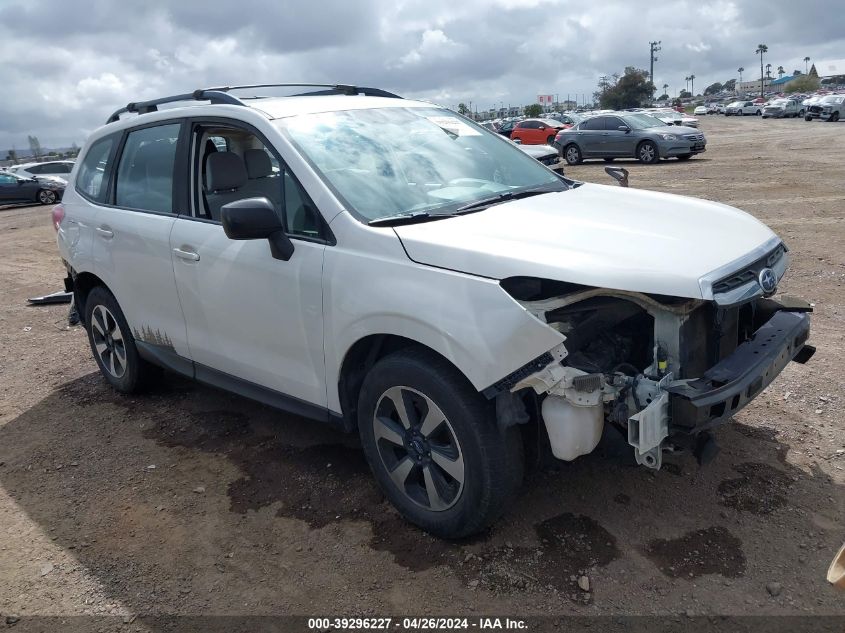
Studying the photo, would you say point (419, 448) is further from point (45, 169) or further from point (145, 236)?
point (45, 169)

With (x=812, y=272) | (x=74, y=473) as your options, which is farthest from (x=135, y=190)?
(x=812, y=272)

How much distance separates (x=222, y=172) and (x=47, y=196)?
79.6 ft

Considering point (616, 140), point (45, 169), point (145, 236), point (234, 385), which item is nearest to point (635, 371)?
point (234, 385)

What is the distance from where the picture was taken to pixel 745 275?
288 centimetres

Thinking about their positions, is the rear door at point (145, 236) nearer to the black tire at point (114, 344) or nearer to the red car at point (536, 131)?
the black tire at point (114, 344)

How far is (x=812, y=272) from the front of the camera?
707cm

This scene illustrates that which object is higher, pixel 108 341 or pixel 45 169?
pixel 45 169

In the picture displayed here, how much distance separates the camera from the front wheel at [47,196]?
24.7m

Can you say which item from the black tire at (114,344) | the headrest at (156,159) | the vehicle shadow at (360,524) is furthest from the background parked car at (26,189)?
the vehicle shadow at (360,524)

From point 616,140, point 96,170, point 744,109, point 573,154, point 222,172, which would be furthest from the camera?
point 744,109

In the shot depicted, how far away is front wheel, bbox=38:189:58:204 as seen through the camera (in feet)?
81.0

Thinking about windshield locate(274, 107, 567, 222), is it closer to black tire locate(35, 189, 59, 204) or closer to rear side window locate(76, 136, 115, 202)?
rear side window locate(76, 136, 115, 202)

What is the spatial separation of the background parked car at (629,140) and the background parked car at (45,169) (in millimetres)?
17786

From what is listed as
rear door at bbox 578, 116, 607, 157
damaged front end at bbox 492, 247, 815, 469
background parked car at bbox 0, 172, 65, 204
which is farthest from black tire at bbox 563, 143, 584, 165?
damaged front end at bbox 492, 247, 815, 469
